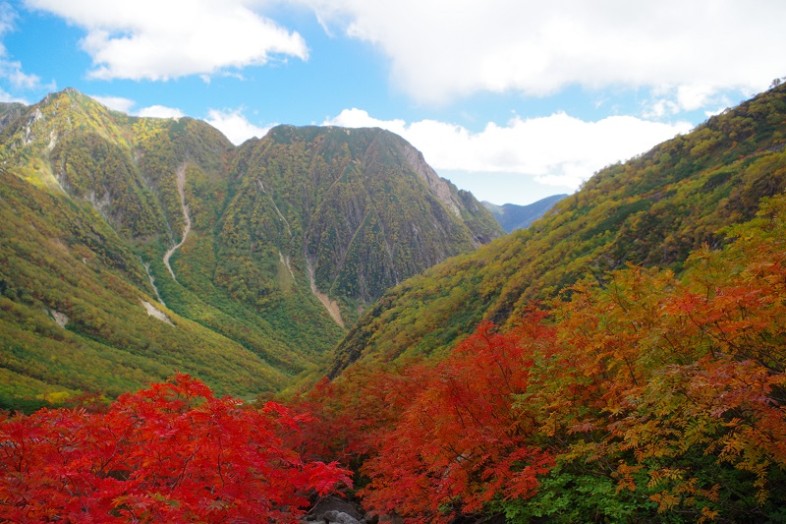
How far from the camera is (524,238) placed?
70188 millimetres

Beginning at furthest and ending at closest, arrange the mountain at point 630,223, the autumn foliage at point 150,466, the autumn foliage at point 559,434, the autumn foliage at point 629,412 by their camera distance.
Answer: the mountain at point 630,223 → the autumn foliage at point 150,466 → the autumn foliage at point 559,434 → the autumn foliage at point 629,412

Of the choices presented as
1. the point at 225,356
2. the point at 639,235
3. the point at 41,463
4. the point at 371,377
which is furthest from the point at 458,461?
the point at 225,356

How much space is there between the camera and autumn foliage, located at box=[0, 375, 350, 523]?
29.4ft

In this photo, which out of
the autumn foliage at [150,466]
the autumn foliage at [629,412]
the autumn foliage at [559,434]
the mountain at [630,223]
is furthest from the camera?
the mountain at [630,223]

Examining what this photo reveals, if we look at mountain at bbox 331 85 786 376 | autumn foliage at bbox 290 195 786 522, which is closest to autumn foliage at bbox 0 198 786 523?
autumn foliage at bbox 290 195 786 522

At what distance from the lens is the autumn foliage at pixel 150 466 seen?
895cm

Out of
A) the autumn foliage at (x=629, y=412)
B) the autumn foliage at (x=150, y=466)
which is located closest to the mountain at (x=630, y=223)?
the autumn foliage at (x=629, y=412)

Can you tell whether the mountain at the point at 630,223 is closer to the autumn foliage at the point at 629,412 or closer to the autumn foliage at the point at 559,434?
the autumn foliage at the point at 629,412

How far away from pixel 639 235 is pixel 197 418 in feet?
125

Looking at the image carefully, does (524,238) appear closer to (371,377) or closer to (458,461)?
(371,377)

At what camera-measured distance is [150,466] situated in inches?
435

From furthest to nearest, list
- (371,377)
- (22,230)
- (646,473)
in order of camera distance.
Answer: (22,230) < (371,377) < (646,473)

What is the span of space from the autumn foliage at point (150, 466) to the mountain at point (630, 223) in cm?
1574

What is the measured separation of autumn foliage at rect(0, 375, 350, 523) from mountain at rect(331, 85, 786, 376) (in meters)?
15.7
